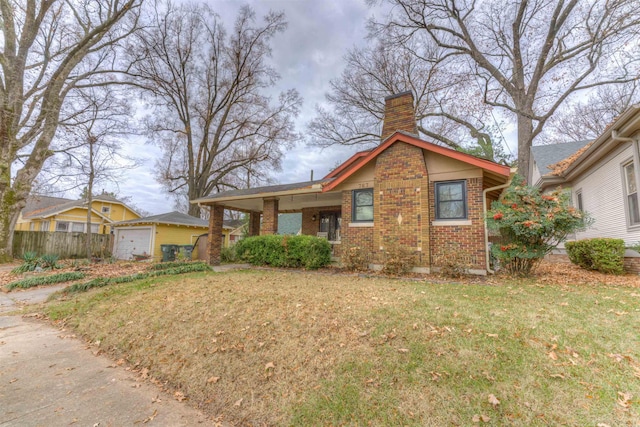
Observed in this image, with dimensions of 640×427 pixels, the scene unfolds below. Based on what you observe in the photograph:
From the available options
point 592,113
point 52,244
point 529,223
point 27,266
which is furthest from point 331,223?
point 592,113

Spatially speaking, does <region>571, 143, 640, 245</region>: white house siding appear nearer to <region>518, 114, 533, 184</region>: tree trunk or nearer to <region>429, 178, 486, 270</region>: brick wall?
<region>429, 178, 486, 270</region>: brick wall

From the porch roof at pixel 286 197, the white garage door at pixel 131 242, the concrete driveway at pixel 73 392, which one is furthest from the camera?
the white garage door at pixel 131 242

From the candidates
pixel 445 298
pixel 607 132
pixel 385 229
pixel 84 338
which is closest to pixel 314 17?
pixel 385 229

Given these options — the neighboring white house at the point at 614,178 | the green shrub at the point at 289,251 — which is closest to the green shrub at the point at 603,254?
the neighboring white house at the point at 614,178

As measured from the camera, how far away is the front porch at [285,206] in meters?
11.6

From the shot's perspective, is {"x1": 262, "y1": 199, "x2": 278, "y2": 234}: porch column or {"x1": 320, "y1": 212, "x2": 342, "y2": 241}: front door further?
{"x1": 320, "y1": 212, "x2": 342, "y2": 241}: front door

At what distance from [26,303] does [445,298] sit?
30.8 ft

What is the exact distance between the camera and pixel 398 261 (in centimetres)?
789

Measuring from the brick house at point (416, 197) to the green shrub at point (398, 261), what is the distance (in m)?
0.22

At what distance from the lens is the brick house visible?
775 centimetres

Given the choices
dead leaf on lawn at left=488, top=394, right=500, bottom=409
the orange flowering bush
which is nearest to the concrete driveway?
dead leaf on lawn at left=488, top=394, right=500, bottom=409

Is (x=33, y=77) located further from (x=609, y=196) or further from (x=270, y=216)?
(x=609, y=196)

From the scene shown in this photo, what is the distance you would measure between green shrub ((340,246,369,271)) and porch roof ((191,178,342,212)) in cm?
276

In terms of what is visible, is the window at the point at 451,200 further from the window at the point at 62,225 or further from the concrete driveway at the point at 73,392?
the window at the point at 62,225
